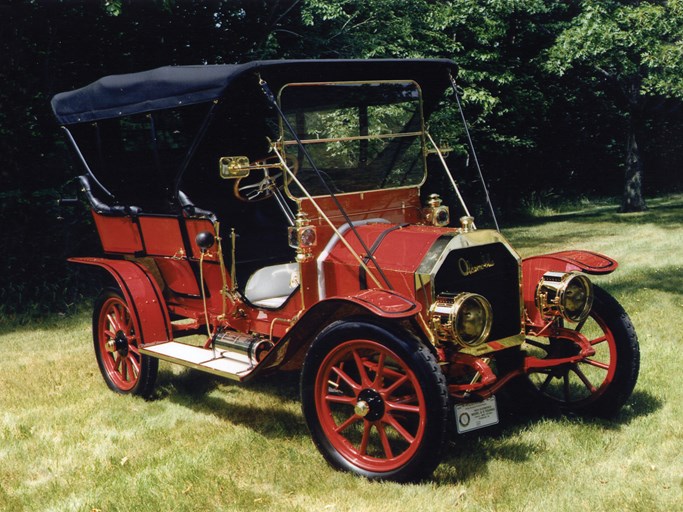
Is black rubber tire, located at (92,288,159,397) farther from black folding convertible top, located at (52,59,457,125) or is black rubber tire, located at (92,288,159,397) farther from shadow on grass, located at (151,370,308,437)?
black folding convertible top, located at (52,59,457,125)

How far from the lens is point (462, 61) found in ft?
49.9

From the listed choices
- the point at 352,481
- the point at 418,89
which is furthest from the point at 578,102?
the point at 352,481

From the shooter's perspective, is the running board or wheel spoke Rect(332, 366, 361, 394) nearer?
wheel spoke Rect(332, 366, 361, 394)

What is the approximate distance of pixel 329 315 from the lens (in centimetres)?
413

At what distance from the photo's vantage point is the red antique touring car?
3922mm

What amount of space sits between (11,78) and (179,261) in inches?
208

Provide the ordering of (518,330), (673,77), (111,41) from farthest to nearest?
(673,77) < (111,41) < (518,330)

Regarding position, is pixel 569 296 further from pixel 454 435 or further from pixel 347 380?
pixel 347 380

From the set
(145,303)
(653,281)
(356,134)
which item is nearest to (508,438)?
(356,134)

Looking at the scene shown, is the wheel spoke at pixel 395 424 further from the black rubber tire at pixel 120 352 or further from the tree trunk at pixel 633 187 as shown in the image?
the tree trunk at pixel 633 187

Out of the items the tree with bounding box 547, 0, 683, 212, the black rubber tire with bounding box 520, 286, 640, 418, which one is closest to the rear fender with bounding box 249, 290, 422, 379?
the black rubber tire with bounding box 520, 286, 640, 418

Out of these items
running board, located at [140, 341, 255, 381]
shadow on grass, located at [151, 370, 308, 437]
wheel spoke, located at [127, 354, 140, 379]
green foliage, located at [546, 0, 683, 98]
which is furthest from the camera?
green foliage, located at [546, 0, 683, 98]

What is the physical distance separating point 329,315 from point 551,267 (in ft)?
4.79

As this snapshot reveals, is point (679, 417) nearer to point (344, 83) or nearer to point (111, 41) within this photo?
point (344, 83)
